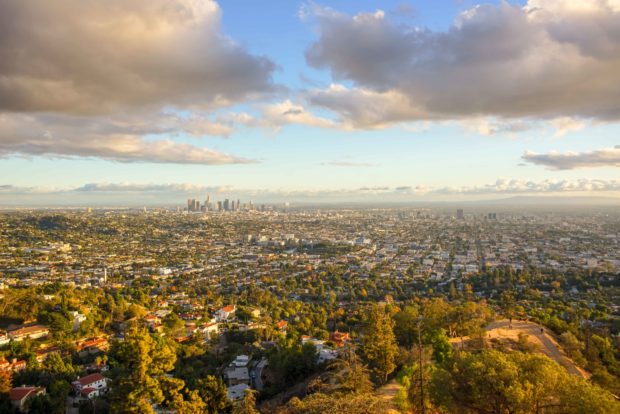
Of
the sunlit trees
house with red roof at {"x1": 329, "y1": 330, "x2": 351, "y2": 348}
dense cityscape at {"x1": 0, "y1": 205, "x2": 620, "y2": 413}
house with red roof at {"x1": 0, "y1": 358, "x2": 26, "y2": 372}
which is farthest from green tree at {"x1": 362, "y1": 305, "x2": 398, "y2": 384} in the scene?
house with red roof at {"x1": 0, "y1": 358, "x2": 26, "y2": 372}

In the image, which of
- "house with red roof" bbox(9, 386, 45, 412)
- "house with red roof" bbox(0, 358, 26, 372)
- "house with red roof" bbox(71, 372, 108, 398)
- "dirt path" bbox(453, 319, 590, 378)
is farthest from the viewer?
"house with red roof" bbox(0, 358, 26, 372)

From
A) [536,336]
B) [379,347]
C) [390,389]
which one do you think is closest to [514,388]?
[390,389]

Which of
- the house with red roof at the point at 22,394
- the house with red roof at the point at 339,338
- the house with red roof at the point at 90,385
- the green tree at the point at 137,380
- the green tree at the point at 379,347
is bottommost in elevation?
the house with red roof at the point at 339,338

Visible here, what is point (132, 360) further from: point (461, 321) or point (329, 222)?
point (329, 222)

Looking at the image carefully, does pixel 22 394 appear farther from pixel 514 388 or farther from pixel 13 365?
pixel 514 388

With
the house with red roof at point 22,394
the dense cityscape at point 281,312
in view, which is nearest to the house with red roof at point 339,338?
the dense cityscape at point 281,312

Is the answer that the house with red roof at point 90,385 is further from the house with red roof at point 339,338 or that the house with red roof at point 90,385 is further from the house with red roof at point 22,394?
the house with red roof at point 339,338

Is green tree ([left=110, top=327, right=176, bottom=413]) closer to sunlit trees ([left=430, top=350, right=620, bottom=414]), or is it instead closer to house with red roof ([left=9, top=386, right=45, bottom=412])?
sunlit trees ([left=430, top=350, right=620, bottom=414])

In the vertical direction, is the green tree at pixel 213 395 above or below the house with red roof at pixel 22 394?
above
